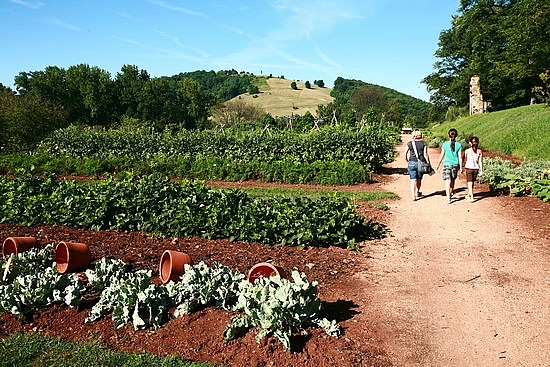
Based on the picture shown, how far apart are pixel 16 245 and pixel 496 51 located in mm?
43168

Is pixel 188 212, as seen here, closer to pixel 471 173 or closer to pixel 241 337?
pixel 241 337

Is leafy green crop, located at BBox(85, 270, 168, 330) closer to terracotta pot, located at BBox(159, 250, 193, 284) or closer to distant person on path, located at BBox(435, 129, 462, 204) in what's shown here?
terracotta pot, located at BBox(159, 250, 193, 284)

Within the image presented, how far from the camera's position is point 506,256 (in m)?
6.45

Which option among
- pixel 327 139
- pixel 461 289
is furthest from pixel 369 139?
pixel 461 289

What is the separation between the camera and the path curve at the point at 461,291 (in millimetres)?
3918

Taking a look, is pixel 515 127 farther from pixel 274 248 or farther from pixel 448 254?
pixel 274 248

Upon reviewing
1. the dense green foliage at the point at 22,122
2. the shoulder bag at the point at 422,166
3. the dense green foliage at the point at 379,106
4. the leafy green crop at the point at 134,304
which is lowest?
the leafy green crop at the point at 134,304

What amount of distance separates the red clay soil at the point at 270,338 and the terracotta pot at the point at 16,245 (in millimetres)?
857

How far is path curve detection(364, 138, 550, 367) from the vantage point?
3918 millimetres

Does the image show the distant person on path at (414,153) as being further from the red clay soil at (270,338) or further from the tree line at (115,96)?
the tree line at (115,96)

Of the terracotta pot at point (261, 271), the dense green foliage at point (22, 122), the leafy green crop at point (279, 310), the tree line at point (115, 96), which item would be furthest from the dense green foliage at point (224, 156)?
the tree line at point (115, 96)

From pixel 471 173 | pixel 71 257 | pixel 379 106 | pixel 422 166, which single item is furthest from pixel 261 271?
pixel 379 106

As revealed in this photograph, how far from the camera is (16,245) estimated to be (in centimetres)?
590

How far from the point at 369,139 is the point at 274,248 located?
9432mm
